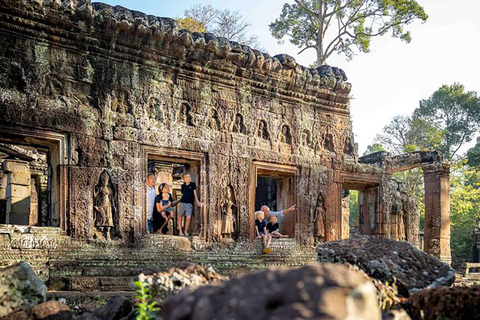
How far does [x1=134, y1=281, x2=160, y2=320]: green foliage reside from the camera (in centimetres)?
332

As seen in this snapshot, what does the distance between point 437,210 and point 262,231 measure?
19.0ft

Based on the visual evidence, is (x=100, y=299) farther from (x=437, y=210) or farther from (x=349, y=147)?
(x=437, y=210)

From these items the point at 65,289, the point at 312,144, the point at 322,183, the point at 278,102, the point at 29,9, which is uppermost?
the point at 29,9

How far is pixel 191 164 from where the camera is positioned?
34.2ft

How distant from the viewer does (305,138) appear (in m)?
12.0

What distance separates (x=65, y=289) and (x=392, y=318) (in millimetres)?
5721

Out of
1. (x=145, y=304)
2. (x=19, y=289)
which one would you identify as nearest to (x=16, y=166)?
(x=19, y=289)

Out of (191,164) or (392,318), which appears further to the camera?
(191,164)

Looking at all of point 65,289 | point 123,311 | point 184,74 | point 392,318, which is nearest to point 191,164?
point 184,74

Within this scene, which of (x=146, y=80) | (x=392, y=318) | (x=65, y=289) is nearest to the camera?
(x=392, y=318)

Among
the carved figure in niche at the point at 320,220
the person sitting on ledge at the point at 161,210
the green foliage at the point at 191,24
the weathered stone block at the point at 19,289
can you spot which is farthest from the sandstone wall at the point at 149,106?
the green foliage at the point at 191,24

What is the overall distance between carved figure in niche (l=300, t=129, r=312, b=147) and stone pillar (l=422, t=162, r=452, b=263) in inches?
172

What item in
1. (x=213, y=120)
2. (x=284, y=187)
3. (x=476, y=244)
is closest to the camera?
(x=213, y=120)

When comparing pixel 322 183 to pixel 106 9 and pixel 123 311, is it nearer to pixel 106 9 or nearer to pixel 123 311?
pixel 106 9
